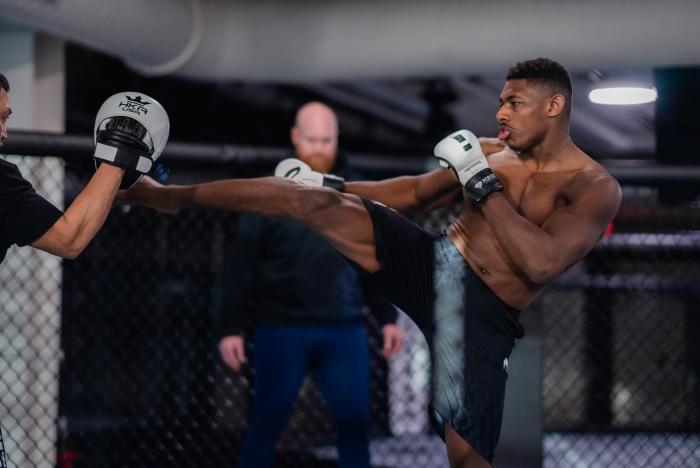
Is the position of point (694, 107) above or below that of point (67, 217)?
above

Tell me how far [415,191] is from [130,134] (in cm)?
80

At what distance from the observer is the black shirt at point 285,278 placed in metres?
2.59

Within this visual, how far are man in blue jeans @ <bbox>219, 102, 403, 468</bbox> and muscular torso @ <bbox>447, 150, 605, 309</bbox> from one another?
598 mm

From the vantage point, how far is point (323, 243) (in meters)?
2.64

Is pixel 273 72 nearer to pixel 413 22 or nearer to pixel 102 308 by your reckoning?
pixel 413 22

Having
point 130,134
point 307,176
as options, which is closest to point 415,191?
point 307,176

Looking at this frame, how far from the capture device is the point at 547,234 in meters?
1.90

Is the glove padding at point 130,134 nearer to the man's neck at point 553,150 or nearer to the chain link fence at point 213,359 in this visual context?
the man's neck at point 553,150

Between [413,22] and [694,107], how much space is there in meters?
1.09

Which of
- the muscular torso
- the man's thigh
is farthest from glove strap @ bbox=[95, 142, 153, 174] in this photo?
the muscular torso

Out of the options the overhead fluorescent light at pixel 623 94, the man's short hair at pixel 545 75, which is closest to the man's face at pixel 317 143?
the man's short hair at pixel 545 75

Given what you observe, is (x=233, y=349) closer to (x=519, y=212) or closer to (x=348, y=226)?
(x=348, y=226)

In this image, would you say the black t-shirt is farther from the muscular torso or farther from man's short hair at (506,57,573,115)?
man's short hair at (506,57,573,115)

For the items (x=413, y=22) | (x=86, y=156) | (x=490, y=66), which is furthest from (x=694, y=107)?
(x=86, y=156)
